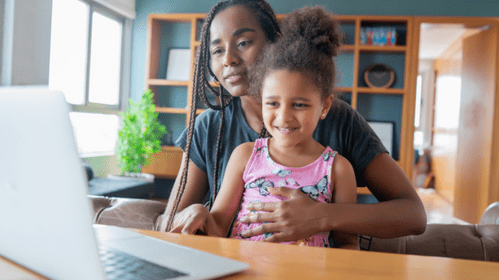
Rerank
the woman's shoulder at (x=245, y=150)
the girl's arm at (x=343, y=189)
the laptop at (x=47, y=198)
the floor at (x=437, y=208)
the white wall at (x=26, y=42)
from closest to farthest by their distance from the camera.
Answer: the laptop at (x=47, y=198) → the girl's arm at (x=343, y=189) → the woman's shoulder at (x=245, y=150) → the white wall at (x=26, y=42) → the floor at (x=437, y=208)

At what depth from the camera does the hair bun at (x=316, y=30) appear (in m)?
1.21

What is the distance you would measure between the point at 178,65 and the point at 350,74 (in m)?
2.10

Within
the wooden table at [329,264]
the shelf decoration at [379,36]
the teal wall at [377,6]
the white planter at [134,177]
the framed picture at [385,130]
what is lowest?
the white planter at [134,177]

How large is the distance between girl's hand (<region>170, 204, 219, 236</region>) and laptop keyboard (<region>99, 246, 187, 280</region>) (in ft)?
1.00

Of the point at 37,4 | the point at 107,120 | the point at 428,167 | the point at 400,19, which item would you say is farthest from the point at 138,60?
the point at 428,167

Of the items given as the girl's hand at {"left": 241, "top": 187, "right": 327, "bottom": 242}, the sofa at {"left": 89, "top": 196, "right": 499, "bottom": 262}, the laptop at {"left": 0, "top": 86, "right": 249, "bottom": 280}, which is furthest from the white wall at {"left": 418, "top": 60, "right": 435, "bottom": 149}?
the laptop at {"left": 0, "top": 86, "right": 249, "bottom": 280}

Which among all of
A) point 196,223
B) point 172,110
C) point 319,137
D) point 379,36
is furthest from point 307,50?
point 172,110

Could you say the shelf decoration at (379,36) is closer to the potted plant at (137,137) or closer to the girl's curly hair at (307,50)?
the potted plant at (137,137)

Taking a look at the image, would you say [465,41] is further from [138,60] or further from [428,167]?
[138,60]

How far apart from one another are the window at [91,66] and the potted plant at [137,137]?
0.47 m

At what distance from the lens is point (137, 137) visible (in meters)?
4.40

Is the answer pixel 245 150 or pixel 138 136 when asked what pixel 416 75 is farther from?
pixel 245 150

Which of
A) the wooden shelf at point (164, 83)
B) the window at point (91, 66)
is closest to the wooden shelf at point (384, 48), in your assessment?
the wooden shelf at point (164, 83)

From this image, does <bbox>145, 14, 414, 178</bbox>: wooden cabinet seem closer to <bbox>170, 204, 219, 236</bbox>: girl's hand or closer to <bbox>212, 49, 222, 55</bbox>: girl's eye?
<bbox>212, 49, 222, 55</bbox>: girl's eye
